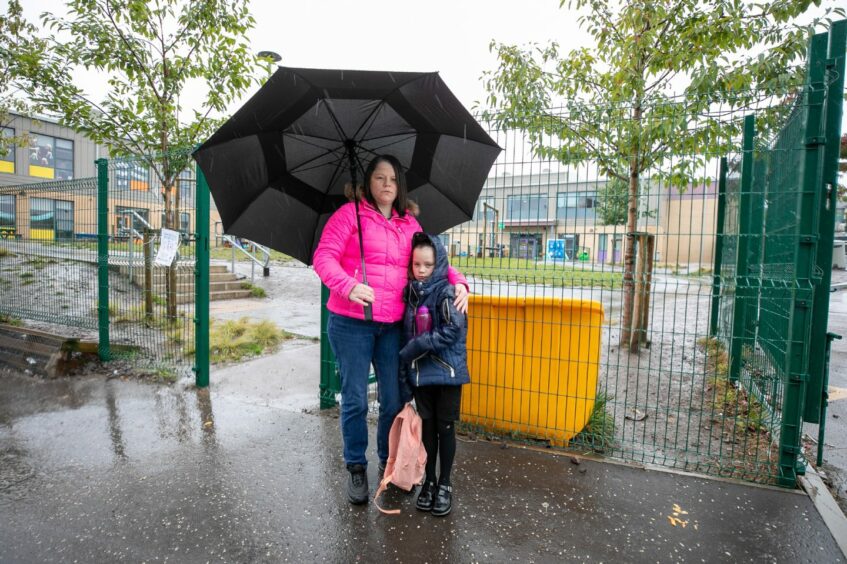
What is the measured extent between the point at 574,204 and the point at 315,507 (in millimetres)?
2545

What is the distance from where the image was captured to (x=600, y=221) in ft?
10.9

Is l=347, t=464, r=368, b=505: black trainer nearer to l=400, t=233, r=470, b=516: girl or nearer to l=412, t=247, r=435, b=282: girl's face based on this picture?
l=400, t=233, r=470, b=516: girl

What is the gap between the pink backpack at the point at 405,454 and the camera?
2.72 meters

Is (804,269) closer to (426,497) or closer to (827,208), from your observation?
(827,208)

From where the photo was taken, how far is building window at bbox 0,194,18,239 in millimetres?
6996

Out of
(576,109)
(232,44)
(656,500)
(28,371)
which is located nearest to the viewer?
(656,500)

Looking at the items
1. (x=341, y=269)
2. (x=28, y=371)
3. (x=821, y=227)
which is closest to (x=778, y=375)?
(x=821, y=227)

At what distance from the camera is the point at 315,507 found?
8.98 ft

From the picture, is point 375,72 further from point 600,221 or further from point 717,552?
point 717,552

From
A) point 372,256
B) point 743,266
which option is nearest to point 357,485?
point 372,256

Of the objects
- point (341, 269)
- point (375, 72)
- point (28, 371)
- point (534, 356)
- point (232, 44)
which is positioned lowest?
point (28, 371)

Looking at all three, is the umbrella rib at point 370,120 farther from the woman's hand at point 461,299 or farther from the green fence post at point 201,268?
the green fence post at point 201,268

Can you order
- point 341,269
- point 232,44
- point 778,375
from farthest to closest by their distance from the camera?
point 232,44, point 778,375, point 341,269

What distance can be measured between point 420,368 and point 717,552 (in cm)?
168
